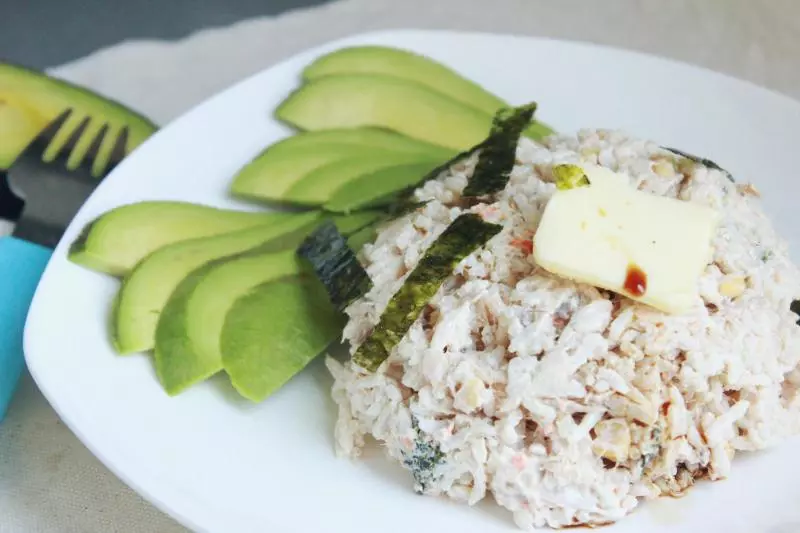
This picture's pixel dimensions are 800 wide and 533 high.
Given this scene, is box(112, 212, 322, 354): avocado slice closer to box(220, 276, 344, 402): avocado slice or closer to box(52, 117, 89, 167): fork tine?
box(220, 276, 344, 402): avocado slice

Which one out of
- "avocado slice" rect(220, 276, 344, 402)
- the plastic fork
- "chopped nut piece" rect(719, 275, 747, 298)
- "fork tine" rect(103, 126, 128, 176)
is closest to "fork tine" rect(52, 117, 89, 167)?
the plastic fork

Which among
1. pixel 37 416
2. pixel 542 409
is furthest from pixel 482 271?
pixel 37 416

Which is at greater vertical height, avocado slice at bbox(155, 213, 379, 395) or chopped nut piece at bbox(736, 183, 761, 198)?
chopped nut piece at bbox(736, 183, 761, 198)

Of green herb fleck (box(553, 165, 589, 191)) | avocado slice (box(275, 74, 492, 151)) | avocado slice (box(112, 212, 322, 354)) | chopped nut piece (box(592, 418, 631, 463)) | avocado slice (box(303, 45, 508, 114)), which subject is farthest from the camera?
avocado slice (box(303, 45, 508, 114))

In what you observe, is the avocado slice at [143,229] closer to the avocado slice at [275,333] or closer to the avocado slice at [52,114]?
the avocado slice at [275,333]

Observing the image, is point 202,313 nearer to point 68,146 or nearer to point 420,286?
point 420,286

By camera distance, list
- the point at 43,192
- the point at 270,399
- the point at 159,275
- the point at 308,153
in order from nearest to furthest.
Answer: the point at 270,399, the point at 159,275, the point at 308,153, the point at 43,192

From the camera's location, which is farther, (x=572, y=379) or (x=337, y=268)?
(x=337, y=268)

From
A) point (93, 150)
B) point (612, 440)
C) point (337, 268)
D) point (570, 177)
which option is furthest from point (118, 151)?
point (612, 440)

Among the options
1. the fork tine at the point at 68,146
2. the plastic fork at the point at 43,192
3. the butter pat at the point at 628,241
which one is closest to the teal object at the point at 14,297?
the plastic fork at the point at 43,192
